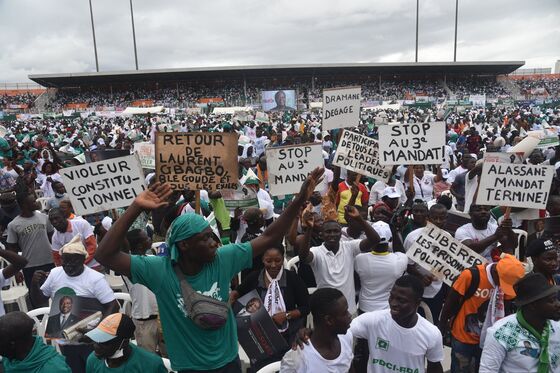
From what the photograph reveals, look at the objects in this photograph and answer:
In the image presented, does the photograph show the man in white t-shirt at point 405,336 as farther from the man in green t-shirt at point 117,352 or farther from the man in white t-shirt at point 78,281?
the man in white t-shirt at point 78,281

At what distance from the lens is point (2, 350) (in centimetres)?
242

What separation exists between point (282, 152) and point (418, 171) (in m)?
2.62

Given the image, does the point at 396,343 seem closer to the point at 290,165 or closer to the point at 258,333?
the point at 258,333

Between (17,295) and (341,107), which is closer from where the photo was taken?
(17,295)

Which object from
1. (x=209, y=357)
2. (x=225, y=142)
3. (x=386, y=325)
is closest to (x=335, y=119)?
(x=225, y=142)

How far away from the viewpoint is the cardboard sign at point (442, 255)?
3.60 meters

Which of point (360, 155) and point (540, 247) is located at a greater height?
point (360, 155)

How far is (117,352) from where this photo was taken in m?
2.53

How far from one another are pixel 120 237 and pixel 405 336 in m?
1.68

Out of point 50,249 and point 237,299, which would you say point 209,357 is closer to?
point 237,299

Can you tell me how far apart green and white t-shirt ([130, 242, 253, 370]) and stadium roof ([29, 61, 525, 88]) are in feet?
155

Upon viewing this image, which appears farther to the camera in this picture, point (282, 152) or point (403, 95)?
point (403, 95)

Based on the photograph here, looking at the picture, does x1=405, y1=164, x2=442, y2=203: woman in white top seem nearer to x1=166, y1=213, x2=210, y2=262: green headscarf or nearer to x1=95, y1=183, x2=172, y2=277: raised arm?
x1=166, y1=213, x2=210, y2=262: green headscarf

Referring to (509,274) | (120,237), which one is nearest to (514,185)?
(509,274)
